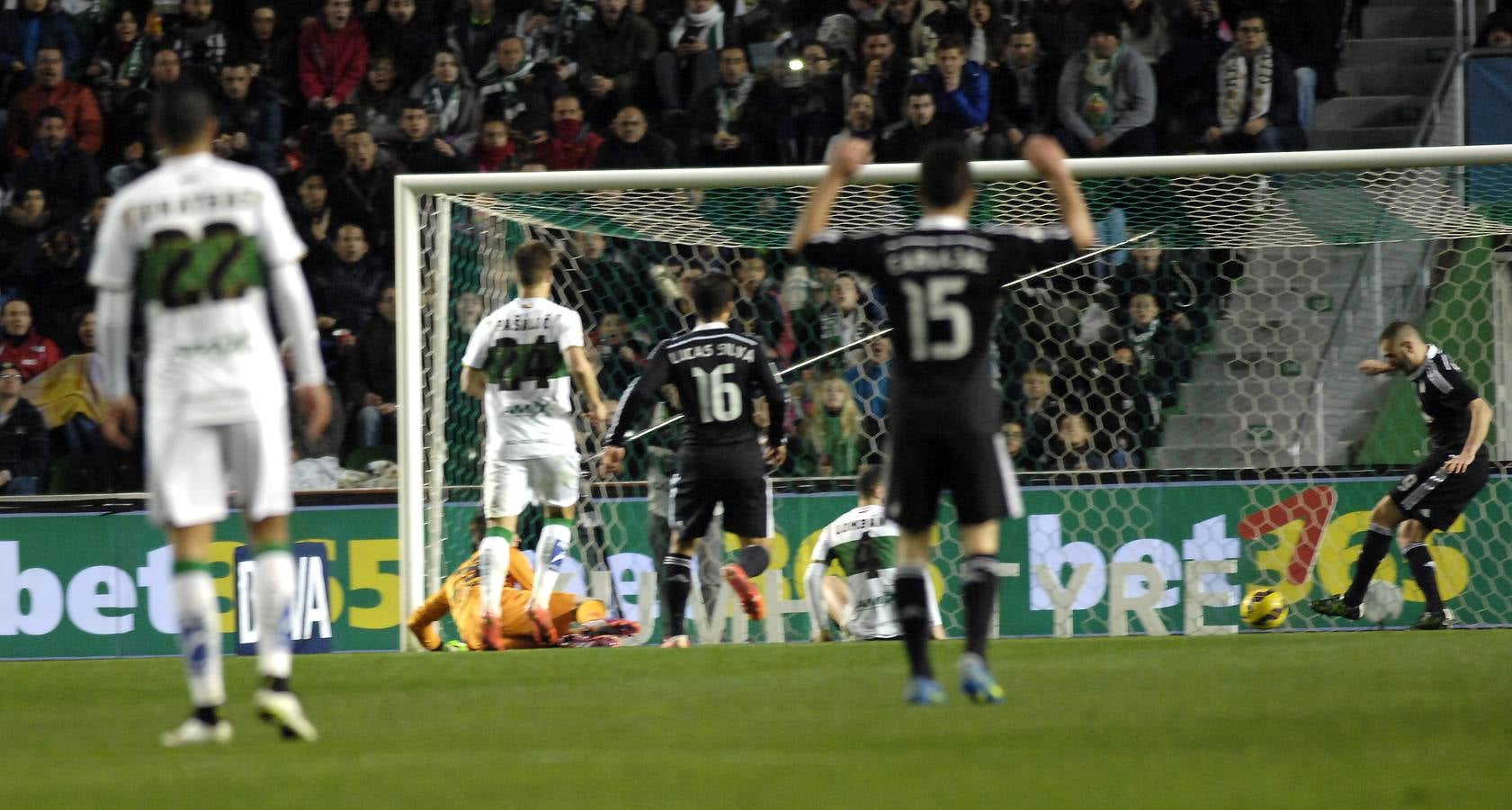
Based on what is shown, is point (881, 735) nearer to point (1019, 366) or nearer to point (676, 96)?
point (1019, 366)

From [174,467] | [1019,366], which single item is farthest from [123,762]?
[1019,366]

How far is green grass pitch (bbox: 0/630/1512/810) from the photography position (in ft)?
14.2

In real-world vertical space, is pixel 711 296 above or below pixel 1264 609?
above

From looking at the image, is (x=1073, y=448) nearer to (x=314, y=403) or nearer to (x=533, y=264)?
(x=533, y=264)

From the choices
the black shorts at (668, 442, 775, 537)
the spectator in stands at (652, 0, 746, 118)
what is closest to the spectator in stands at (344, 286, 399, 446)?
the spectator in stands at (652, 0, 746, 118)

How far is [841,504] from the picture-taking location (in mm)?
12852

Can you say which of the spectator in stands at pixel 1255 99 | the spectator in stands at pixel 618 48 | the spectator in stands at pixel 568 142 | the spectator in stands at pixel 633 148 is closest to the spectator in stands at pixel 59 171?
the spectator in stands at pixel 568 142

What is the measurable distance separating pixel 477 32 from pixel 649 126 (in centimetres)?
185

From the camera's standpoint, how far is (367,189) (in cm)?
1533

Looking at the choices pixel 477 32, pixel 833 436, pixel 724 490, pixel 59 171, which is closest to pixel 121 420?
pixel 724 490

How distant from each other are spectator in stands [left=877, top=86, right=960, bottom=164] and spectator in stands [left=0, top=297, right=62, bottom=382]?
636 cm

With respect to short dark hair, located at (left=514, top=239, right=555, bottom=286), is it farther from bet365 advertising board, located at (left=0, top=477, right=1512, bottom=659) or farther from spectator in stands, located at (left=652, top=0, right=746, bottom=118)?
spectator in stands, located at (left=652, top=0, right=746, bottom=118)

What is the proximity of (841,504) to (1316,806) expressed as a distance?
8.90m

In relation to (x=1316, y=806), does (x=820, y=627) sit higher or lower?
lower
